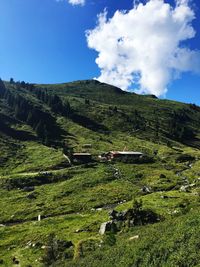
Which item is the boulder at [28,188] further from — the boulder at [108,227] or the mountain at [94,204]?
the boulder at [108,227]

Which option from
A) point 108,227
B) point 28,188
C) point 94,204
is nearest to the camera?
point 108,227

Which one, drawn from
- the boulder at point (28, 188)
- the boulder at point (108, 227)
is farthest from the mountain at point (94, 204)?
the boulder at point (108, 227)

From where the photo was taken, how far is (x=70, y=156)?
15388 centimetres

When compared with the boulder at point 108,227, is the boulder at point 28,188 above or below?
below

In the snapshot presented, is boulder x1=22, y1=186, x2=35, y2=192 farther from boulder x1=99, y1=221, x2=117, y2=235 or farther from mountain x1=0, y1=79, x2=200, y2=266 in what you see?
boulder x1=99, y1=221, x2=117, y2=235

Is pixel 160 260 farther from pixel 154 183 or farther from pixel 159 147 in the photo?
pixel 159 147

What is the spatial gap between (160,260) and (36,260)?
113 feet

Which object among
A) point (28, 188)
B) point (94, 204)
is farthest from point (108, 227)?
point (28, 188)

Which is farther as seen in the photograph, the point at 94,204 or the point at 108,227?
the point at 94,204

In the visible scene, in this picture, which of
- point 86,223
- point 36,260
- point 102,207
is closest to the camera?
point 36,260

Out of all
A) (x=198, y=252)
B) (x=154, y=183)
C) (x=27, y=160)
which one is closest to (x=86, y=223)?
(x=154, y=183)

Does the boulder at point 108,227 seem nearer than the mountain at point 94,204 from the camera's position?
No

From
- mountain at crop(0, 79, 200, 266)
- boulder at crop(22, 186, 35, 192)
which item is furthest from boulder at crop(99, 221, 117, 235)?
boulder at crop(22, 186, 35, 192)

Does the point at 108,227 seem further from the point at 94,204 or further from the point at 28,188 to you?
the point at 28,188
